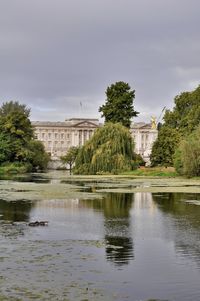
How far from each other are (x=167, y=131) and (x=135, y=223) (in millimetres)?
62802

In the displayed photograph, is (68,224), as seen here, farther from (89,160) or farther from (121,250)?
(89,160)

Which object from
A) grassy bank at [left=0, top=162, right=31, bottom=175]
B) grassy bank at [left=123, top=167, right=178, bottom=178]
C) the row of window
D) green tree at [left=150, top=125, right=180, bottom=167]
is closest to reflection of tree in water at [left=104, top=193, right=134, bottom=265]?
grassy bank at [left=123, top=167, right=178, bottom=178]

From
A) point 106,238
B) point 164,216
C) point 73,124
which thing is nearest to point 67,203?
point 164,216

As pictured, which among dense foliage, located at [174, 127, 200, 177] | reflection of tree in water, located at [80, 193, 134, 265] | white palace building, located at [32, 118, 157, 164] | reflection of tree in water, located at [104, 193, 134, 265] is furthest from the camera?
white palace building, located at [32, 118, 157, 164]

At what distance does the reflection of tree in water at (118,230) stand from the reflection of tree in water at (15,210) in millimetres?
3552

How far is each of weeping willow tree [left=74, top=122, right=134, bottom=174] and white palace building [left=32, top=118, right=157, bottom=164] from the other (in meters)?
115

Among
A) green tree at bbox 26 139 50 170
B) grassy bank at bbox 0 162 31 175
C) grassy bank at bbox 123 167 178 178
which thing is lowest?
grassy bank at bbox 123 167 178 178

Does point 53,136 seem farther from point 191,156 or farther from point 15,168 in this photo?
point 191,156

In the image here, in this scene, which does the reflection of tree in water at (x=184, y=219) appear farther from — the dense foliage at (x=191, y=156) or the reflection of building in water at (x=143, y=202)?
the dense foliage at (x=191, y=156)

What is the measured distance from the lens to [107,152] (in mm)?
69562

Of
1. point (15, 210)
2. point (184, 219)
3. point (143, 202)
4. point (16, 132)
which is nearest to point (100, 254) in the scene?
point (184, 219)

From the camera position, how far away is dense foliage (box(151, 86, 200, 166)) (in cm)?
7950

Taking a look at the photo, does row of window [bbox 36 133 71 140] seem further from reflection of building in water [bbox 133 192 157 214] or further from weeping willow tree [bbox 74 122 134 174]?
reflection of building in water [bbox 133 192 157 214]

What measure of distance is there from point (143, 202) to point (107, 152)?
38782 millimetres
